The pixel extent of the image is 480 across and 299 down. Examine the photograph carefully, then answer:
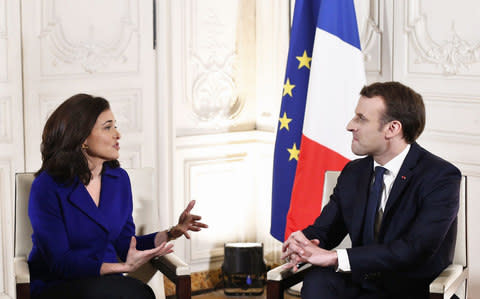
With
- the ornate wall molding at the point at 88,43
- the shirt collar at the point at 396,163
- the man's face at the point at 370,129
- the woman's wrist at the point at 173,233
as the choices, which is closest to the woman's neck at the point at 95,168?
the woman's wrist at the point at 173,233

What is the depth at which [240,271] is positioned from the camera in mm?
4449

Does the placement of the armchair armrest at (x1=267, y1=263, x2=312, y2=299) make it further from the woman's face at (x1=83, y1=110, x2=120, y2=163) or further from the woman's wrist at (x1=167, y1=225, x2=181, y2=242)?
the woman's face at (x1=83, y1=110, x2=120, y2=163)

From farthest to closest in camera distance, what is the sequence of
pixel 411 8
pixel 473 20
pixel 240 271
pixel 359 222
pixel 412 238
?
1. pixel 240 271
2. pixel 411 8
3. pixel 473 20
4. pixel 359 222
5. pixel 412 238

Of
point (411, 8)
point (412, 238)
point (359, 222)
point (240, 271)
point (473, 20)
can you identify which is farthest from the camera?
point (240, 271)

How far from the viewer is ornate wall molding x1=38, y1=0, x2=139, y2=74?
12.7 ft

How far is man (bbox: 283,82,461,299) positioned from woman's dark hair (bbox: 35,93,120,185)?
0.81m

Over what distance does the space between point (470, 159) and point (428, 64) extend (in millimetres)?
510

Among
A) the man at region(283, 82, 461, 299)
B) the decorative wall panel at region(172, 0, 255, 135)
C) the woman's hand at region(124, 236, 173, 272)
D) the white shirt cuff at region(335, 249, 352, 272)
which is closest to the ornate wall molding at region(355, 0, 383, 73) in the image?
the decorative wall panel at region(172, 0, 255, 135)

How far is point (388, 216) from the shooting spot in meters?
2.65

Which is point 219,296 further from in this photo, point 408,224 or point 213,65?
point 408,224

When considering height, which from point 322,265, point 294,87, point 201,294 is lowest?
point 201,294

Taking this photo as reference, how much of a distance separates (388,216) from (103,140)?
105 centimetres

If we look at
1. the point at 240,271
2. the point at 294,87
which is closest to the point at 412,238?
the point at 294,87

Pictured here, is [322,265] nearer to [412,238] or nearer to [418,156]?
[412,238]
